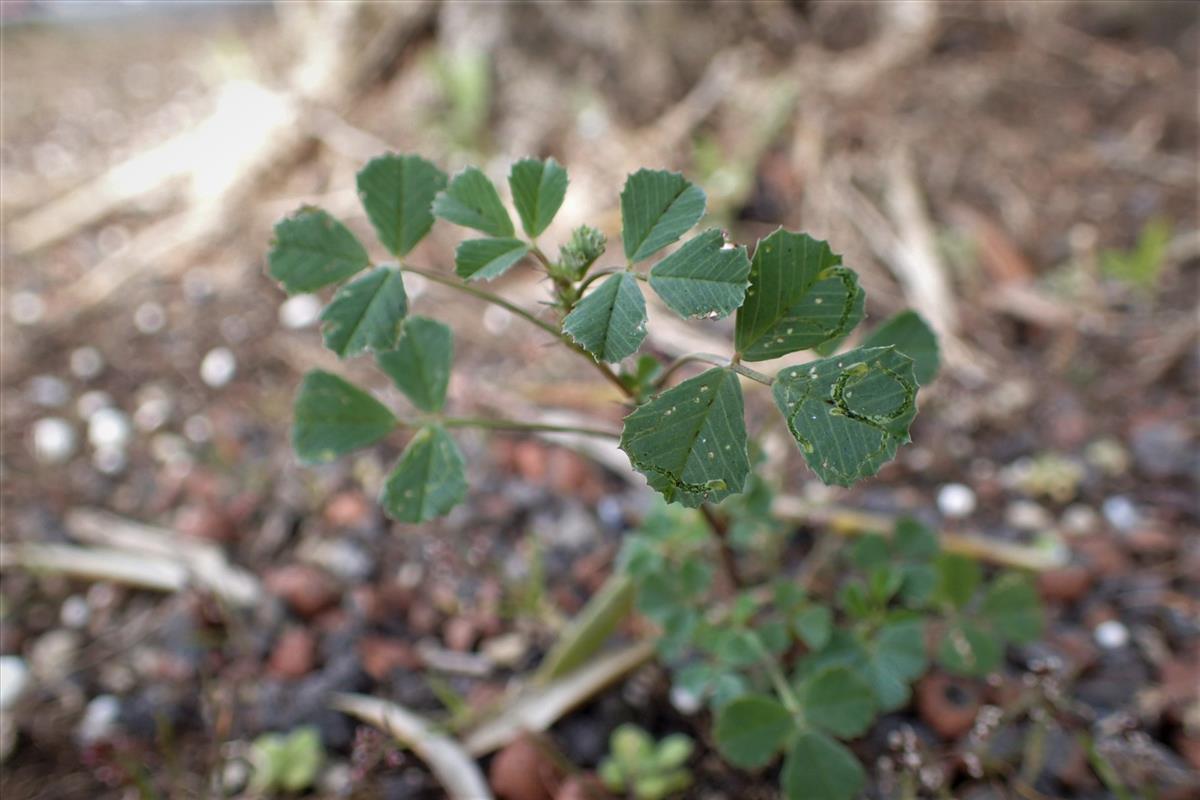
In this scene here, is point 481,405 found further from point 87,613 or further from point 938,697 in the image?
point 938,697

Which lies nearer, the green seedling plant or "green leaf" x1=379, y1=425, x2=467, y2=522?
"green leaf" x1=379, y1=425, x2=467, y2=522

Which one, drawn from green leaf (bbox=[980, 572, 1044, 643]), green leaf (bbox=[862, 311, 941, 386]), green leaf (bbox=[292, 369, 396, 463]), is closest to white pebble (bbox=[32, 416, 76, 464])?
green leaf (bbox=[292, 369, 396, 463])

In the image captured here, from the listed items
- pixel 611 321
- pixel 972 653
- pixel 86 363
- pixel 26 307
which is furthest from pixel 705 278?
pixel 26 307

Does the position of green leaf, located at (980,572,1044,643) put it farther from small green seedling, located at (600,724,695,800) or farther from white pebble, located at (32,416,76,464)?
white pebble, located at (32,416,76,464)

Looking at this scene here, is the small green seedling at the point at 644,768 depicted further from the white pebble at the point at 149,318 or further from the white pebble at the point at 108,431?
the white pebble at the point at 149,318

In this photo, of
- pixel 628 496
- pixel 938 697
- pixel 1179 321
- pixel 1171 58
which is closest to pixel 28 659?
pixel 628 496

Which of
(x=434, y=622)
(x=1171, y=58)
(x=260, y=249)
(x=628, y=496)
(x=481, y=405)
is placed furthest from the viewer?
(x=1171, y=58)
